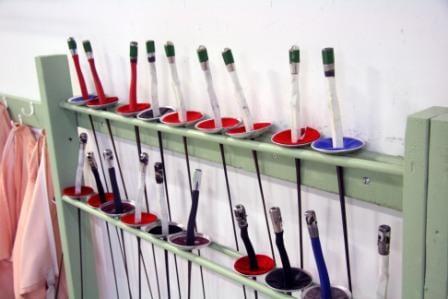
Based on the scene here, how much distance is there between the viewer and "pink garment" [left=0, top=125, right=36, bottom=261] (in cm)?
152

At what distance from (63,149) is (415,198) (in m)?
0.97

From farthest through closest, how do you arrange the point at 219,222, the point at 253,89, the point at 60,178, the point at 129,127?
1. the point at 60,178
2. the point at 129,127
3. the point at 219,222
4. the point at 253,89

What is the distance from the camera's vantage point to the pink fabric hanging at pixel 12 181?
152cm

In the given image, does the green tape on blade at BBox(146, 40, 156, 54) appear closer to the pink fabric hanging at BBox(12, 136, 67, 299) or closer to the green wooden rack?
the green wooden rack

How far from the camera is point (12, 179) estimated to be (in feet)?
5.09

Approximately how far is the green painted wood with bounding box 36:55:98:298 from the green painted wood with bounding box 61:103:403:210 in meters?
0.26

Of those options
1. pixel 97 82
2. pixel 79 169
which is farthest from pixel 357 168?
pixel 79 169

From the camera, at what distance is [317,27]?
2.53 ft

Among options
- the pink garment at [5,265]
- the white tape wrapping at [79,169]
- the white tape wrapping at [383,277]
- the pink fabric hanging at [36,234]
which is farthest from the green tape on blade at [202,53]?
the pink garment at [5,265]

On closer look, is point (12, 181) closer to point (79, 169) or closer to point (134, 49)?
point (79, 169)

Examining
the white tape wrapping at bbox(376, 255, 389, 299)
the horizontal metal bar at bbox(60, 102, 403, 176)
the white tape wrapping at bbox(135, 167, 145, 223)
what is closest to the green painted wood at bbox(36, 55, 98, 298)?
the white tape wrapping at bbox(135, 167, 145, 223)

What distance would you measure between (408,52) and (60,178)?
0.96 m

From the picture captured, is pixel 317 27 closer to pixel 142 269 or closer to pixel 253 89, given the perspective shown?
pixel 253 89

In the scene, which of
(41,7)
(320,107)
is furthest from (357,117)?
(41,7)
